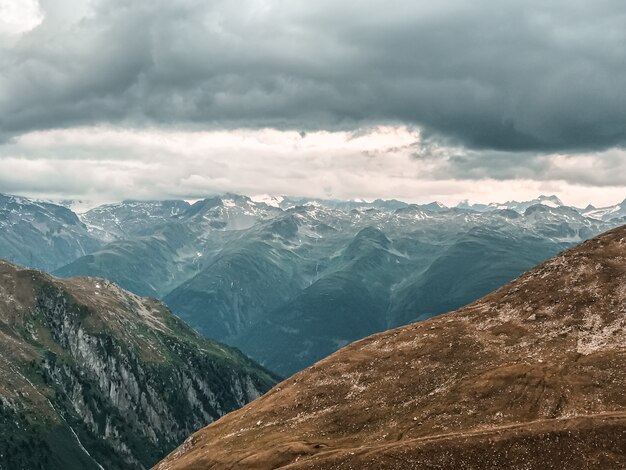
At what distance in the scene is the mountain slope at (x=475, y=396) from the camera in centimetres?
10350

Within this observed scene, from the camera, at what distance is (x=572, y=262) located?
19312cm

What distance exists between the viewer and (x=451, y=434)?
112688mm

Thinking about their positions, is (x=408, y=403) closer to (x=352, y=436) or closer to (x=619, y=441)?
(x=352, y=436)

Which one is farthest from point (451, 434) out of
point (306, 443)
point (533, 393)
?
point (306, 443)

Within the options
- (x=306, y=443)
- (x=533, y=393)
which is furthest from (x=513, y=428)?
Result: (x=306, y=443)

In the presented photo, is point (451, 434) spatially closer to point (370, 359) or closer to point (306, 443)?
point (306, 443)

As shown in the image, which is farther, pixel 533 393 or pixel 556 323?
pixel 556 323

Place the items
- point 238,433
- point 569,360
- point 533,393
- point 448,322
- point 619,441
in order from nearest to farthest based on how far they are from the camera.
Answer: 1. point 619,441
2. point 533,393
3. point 569,360
4. point 238,433
5. point 448,322

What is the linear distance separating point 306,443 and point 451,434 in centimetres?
3301

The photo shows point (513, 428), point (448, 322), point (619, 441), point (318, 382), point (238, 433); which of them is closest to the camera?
point (619, 441)

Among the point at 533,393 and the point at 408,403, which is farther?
the point at 408,403

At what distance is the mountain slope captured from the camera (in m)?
104

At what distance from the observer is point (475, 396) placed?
13075 cm

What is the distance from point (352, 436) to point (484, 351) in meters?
43.7
